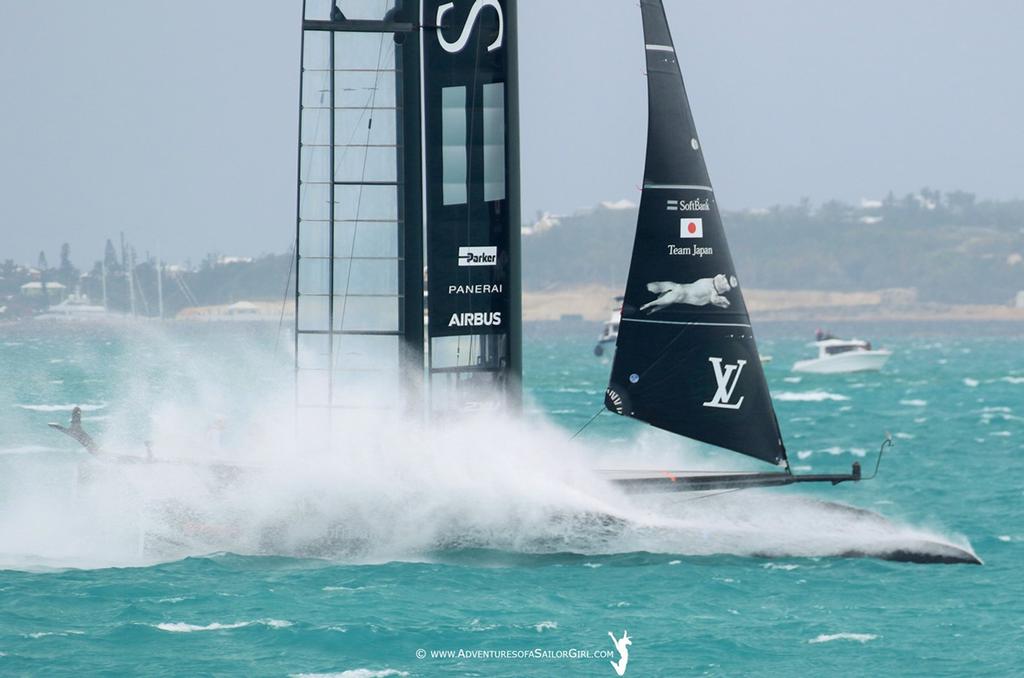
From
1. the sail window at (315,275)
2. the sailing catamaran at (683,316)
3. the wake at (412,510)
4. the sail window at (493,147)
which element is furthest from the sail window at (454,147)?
the wake at (412,510)

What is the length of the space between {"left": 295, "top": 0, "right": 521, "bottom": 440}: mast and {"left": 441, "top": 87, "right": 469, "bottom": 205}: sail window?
0.7 inches

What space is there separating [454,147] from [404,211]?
3.65 ft

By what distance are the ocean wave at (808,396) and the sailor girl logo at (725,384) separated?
146 ft

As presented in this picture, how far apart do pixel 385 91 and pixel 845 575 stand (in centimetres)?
867

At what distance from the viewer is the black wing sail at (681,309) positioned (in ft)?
64.1

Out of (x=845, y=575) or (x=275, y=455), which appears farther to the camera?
(x=275, y=455)

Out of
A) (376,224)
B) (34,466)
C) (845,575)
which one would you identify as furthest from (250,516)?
(34,466)

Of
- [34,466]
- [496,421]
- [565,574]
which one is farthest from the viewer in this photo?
[34,466]

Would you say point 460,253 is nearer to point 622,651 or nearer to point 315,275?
point 315,275

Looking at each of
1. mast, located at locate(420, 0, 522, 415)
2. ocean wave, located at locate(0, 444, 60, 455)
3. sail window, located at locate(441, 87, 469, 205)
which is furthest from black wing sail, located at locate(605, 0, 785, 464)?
ocean wave, located at locate(0, 444, 60, 455)

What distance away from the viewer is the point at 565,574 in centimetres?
1933

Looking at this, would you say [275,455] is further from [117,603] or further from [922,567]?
[922,567]

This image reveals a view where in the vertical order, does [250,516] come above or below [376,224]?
below

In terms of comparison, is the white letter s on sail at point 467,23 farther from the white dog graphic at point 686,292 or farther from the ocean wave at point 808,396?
the ocean wave at point 808,396
